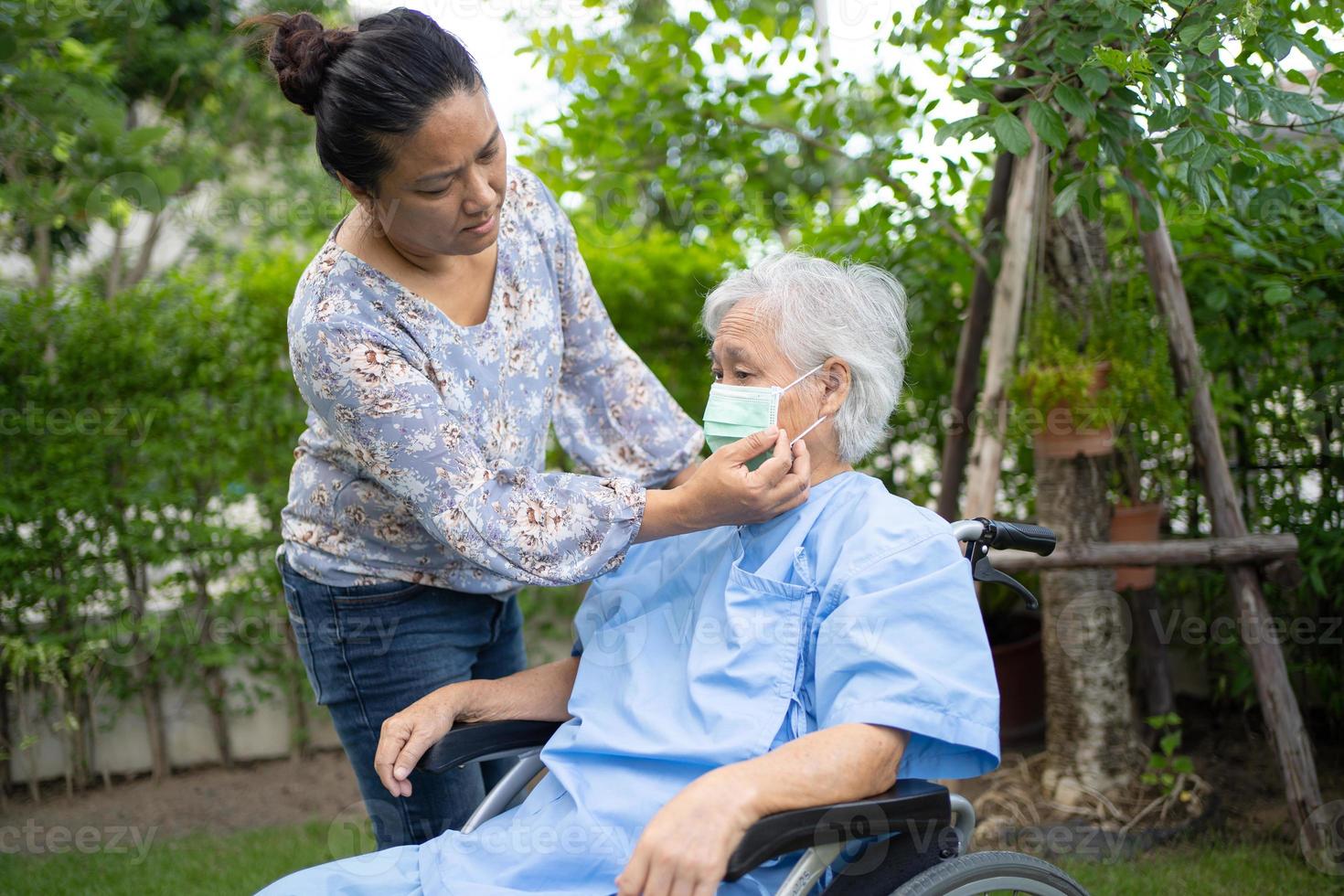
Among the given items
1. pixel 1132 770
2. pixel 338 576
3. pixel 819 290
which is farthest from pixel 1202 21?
pixel 1132 770

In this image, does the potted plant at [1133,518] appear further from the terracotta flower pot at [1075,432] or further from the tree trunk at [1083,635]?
the terracotta flower pot at [1075,432]

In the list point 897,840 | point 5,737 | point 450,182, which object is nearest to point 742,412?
point 450,182

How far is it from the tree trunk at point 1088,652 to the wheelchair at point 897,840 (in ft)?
4.96

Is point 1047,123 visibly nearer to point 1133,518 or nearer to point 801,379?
point 801,379

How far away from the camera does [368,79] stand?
1.57 m

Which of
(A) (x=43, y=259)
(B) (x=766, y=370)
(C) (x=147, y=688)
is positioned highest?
(A) (x=43, y=259)

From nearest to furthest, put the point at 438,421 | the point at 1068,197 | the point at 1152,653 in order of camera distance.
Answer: the point at 438,421 → the point at 1068,197 → the point at 1152,653

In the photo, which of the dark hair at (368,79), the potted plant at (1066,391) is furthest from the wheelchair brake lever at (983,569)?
the potted plant at (1066,391)

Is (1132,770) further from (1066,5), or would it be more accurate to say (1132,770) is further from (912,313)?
(1066,5)

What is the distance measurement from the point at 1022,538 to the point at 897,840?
0.54 meters

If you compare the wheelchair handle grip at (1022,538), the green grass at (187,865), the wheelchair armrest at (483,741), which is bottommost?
the green grass at (187,865)

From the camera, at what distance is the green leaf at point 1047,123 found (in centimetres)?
226

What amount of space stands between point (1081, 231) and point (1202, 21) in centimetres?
111

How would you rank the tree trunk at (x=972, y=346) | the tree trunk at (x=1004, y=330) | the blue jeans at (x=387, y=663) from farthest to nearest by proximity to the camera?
1. the tree trunk at (x=972, y=346)
2. the tree trunk at (x=1004, y=330)
3. the blue jeans at (x=387, y=663)
